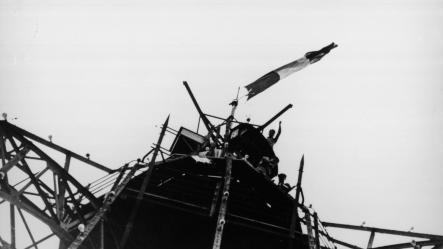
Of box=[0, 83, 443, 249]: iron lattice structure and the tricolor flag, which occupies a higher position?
the tricolor flag

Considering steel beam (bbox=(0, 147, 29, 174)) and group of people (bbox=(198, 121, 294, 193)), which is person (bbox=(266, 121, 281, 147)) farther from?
steel beam (bbox=(0, 147, 29, 174))

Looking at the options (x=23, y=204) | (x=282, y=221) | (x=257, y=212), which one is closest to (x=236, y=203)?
(x=257, y=212)

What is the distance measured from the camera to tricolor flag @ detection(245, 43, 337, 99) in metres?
15.7

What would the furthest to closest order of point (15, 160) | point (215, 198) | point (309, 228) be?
A: point (309, 228), point (215, 198), point (15, 160)

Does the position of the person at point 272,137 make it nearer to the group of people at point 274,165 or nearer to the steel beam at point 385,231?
the group of people at point 274,165

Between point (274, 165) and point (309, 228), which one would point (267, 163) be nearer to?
point (274, 165)

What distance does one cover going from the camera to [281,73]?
15.9 metres

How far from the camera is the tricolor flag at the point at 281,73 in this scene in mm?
15742

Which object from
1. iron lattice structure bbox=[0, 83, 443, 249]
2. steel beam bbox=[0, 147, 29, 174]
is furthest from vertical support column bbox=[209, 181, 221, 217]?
steel beam bbox=[0, 147, 29, 174]

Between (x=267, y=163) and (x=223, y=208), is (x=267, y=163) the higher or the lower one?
the higher one

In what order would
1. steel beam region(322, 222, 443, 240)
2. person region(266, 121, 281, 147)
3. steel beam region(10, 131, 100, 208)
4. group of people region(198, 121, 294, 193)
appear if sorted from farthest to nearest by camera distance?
person region(266, 121, 281, 147), group of people region(198, 121, 294, 193), steel beam region(322, 222, 443, 240), steel beam region(10, 131, 100, 208)

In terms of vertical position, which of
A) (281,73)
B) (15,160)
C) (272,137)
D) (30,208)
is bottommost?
(30,208)

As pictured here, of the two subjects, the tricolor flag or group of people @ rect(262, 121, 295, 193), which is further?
the tricolor flag

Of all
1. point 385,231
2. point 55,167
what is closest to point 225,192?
point 55,167
